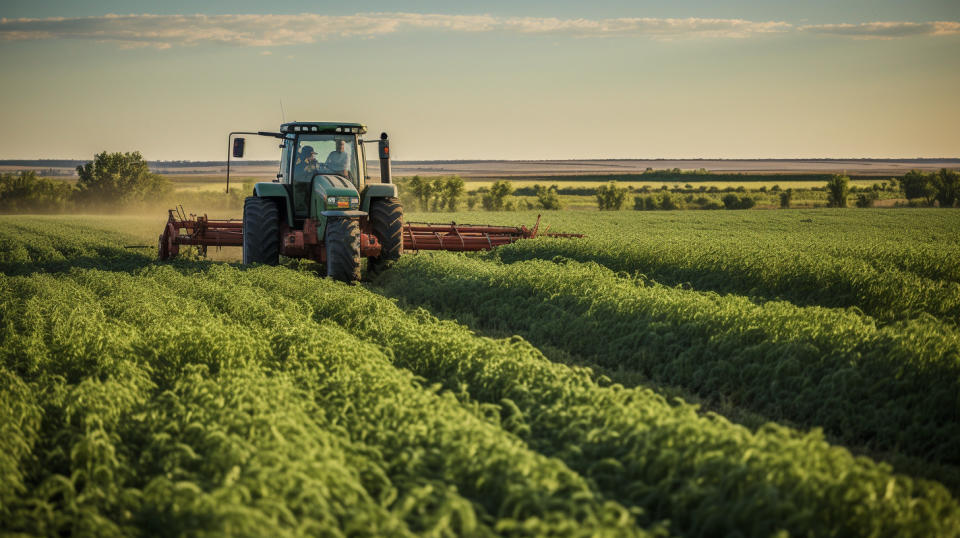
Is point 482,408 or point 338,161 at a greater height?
point 338,161

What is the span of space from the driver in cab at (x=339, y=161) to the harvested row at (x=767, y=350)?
14.8 feet

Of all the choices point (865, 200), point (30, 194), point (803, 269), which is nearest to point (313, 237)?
point (803, 269)

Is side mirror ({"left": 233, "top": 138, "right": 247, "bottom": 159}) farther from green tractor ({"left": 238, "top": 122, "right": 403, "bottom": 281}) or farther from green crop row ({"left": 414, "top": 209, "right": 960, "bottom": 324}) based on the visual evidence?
green crop row ({"left": 414, "top": 209, "right": 960, "bottom": 324})

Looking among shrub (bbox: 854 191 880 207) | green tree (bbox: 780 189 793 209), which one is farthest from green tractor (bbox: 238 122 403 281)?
shrub (bbox: 854 191 880 207)

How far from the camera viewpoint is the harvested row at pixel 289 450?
3.70 m

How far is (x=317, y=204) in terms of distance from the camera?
1404cm

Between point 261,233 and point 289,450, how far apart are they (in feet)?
33.8

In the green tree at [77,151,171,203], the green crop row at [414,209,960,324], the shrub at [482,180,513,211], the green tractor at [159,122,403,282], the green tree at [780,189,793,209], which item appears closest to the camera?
the green crop row at [414,209,960,324]

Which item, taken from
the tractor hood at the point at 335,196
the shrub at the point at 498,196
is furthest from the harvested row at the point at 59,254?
the shrub at the point at 498,196

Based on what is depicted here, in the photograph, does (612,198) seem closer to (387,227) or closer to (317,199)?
(387,227)

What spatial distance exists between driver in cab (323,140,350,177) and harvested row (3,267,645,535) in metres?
7.53

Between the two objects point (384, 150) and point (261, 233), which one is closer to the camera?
point (261, 233)

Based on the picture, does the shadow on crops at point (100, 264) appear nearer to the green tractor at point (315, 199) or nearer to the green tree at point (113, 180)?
the green tractor at point (315, 199)

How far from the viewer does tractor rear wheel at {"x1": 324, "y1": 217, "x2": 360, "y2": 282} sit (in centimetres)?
1278
